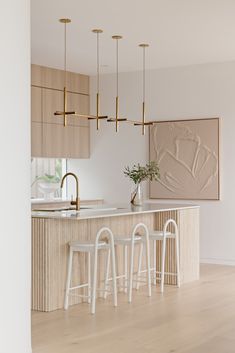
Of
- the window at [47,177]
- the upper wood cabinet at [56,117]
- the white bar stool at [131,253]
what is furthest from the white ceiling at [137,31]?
the white bar stool at [131,253]

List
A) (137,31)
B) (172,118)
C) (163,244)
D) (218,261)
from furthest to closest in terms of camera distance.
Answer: (172,118), (218,261), (137,31), (163,244)

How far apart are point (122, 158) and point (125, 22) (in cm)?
346

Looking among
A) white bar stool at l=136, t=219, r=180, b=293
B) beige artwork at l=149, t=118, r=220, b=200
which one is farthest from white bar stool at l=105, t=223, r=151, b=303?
beige artwork at l=149, t=118, r=220, b=200

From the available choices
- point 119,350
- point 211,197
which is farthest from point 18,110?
point 211,197

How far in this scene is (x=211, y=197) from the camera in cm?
870

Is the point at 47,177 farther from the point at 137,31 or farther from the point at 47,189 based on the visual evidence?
the point at 137,31

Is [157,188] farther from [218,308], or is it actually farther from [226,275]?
[218,308]

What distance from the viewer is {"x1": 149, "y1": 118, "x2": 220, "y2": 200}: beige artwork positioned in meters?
8.72

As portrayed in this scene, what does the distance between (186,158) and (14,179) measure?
5.72 metres

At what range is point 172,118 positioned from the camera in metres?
9.14

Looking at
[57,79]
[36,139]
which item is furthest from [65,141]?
[57,79]

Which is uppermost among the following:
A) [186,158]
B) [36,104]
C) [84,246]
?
[36,104]

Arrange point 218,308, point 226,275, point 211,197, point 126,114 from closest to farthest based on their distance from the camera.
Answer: point 218,308
point 226,275
point 211,197
point 126,114

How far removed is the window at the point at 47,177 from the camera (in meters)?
9.44
